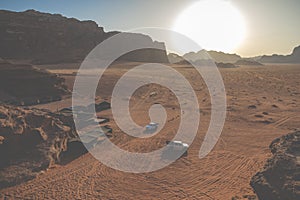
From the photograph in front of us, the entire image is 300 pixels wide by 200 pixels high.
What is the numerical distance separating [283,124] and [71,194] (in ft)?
68.8

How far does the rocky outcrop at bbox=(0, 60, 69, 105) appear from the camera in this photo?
29.9 meters

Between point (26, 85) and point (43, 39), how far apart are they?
51.3m

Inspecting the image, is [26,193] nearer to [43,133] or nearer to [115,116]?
[43,133]

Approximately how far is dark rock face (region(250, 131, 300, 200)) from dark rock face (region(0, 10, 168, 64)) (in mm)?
66302

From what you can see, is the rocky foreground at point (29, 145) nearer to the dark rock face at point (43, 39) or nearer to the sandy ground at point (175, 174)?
the sandy ground at point (175, 174)

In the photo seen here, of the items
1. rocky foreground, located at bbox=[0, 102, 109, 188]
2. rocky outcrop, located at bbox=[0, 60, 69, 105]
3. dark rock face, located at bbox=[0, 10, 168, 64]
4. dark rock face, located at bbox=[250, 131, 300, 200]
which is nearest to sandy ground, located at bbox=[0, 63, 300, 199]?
rocky foreground, located at bbox=[0, 102, 109, 188]

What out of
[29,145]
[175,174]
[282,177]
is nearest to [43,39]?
[29,145]

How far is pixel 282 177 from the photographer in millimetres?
10805

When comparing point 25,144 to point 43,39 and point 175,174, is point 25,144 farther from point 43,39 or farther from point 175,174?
point 43,39

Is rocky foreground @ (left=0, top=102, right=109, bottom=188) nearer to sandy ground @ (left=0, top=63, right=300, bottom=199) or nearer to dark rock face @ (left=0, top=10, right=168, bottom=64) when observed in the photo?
sandy ground @ (left=0, top=63, right=300, bottom=199)

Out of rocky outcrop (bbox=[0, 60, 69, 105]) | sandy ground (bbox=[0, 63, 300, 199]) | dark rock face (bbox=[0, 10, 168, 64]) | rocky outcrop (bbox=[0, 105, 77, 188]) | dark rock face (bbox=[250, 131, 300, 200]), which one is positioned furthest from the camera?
dark rock face (bbox=[0, 10, 168, 64])

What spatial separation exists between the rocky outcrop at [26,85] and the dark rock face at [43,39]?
38371mm

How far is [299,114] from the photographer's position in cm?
2916

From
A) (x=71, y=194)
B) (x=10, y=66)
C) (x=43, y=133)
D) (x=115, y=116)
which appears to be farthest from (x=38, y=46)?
(x=71, y=194)
